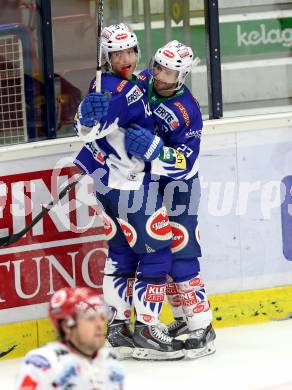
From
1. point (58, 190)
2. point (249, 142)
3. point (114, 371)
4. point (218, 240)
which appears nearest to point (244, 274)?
point (218, 240)

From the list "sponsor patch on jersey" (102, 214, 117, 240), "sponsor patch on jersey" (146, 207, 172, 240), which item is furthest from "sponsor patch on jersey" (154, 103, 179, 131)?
"sponsor patch on jersey" (102, 214, 117, 240)

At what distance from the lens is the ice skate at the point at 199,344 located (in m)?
6.00

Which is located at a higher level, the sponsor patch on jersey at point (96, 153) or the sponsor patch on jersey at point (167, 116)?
the sponsor patch on jersey at point (167, 116)

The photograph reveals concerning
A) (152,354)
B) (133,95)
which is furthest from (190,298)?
(133,95)

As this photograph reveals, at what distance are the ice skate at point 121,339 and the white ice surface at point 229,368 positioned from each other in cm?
6

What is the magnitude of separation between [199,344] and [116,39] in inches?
53.4

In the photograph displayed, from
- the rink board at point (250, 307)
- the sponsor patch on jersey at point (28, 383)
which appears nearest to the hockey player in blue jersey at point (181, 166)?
the rink board at point (250, 307)

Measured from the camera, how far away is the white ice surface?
18.3 feet

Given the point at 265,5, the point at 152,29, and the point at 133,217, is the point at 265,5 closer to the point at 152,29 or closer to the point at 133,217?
the point at 152,29

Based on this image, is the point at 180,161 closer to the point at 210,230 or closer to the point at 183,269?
the point at 183,269

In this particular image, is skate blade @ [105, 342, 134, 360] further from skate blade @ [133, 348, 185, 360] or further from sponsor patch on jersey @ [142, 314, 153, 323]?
sponsor patch on jersey @ [142, 314, 153, 323]

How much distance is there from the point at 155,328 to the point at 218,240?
705 mm

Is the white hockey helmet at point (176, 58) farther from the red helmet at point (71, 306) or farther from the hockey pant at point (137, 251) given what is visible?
the red helmet at point (71, 306)

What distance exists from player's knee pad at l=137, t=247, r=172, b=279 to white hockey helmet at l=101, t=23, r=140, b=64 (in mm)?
830
